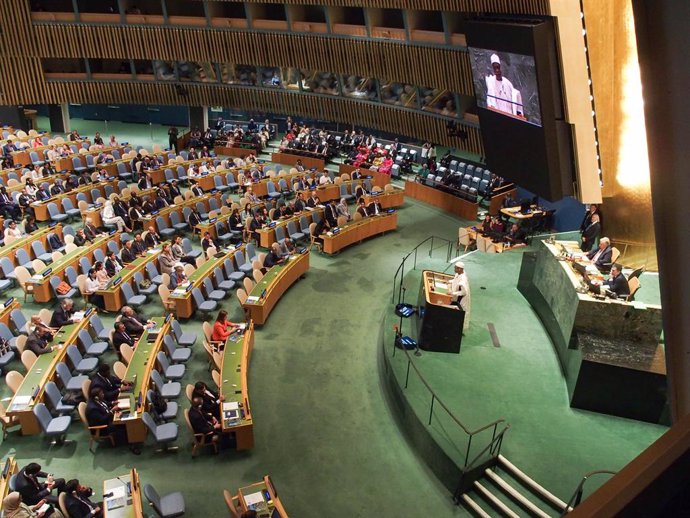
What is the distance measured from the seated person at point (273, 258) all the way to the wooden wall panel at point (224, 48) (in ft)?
28.9

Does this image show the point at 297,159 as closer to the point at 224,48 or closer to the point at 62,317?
the point at 224,48

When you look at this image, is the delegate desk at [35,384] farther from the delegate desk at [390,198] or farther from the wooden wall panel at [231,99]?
the wooden wall panel at [231,99]

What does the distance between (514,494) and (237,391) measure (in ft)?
14.3

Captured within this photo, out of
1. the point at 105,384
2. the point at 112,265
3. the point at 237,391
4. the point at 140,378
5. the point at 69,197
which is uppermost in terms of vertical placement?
the point at 69,197

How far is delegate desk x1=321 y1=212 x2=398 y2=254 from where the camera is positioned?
Result: 15.3 meters

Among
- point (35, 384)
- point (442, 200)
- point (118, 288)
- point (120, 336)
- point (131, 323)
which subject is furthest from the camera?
point (442, 200)

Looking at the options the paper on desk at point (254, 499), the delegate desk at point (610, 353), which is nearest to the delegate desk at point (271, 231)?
the delegate desk at point (610, 353)

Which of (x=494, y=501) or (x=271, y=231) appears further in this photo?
(x=271, y=231)

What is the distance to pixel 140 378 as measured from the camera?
28.8ft

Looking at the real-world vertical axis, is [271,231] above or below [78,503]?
above

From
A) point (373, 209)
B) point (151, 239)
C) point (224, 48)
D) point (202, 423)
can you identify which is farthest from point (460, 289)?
point (224, 48)

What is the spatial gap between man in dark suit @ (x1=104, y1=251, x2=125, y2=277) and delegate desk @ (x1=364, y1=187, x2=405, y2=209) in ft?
28.4

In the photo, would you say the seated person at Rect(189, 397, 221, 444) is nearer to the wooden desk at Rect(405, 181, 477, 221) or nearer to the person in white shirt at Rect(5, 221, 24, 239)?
the person in white shirt at Rect(5, 221, 24, 239)

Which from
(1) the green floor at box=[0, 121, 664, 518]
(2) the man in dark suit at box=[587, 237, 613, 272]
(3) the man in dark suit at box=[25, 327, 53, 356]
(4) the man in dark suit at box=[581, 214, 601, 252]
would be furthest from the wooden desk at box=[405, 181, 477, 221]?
(3) the man in dark suit at box=[25, 327, 53, 356]
